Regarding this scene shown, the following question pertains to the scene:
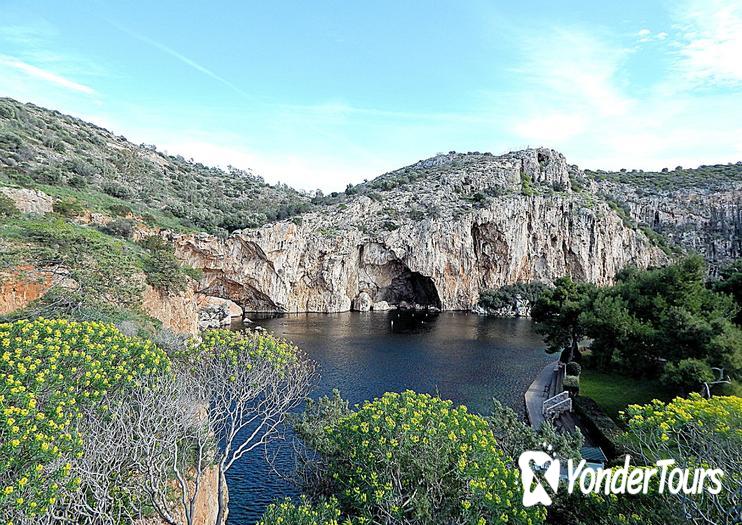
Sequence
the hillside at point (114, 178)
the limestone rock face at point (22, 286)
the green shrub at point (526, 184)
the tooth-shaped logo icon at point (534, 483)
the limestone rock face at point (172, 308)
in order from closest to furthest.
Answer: the tooth-shaped logo icon at point (534, 483) < the limestone rock face at point (22, 286) < the limestone rock face at point (172, 308) < the hillside at point (114, 178) < the green shrub at point (526, 184)

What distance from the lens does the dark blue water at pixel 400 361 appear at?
16.5 m

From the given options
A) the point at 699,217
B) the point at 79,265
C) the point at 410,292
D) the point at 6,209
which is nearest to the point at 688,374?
the point at 79,265

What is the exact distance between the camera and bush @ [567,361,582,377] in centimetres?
2674

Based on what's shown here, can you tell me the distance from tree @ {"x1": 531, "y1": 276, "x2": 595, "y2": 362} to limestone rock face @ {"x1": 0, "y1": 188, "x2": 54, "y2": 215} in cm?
3643

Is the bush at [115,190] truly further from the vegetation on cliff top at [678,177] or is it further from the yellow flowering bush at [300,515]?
the vegetation on cliff top at [678,177]

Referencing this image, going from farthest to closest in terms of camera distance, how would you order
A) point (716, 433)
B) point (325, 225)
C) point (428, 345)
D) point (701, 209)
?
1. point (701, 209)
2. point (325, 225)
3. point (428, 345)
4. point (716, 433)

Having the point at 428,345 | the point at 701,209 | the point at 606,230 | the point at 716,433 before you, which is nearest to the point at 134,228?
the point at 428,345

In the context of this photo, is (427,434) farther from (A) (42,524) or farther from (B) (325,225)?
(B) (325,225)

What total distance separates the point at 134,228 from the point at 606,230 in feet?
228

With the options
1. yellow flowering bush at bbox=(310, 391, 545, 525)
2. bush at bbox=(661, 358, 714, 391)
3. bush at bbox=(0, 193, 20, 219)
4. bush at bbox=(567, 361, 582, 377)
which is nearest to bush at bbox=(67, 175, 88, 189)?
bush at bbox=(0, 193, 20, 219)

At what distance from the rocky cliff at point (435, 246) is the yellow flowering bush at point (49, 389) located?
4426 centimetres

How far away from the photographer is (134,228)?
112ft

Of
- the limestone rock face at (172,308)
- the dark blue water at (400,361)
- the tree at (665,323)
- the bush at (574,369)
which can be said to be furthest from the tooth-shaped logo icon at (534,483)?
the bush at (574,369)

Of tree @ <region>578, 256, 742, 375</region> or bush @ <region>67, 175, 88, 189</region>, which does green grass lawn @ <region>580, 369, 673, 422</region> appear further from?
bush @ <region>67, 175, 88, 189</region>
